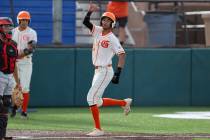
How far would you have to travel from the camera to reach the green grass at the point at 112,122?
11.9 metres

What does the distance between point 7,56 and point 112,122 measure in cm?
376

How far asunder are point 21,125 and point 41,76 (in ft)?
13.2

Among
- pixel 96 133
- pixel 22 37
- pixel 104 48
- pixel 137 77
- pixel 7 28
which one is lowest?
pixel 96 133

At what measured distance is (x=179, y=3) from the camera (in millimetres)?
19562

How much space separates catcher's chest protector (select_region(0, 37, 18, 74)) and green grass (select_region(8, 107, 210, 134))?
2.16 meters

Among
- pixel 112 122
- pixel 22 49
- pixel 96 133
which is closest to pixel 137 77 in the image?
pixel 112 122

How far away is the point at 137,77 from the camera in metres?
16.8

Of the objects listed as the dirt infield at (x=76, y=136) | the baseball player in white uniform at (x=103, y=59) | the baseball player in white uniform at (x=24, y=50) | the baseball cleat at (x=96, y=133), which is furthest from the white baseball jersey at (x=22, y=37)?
the baseball cleat at (x=96, y=133)

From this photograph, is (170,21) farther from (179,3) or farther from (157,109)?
(157,109)

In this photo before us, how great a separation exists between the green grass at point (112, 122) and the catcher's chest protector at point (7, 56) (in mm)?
2165

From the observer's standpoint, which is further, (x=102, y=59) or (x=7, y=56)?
(x=102, y=59)

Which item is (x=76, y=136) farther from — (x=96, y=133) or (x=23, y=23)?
(x=23, y=23)

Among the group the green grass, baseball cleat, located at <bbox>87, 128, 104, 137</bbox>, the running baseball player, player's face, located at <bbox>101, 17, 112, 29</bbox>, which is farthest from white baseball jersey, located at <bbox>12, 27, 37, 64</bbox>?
the running baseball player

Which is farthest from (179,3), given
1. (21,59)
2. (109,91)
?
(21,59)
